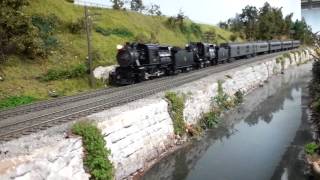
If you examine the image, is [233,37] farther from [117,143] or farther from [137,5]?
[117,143]

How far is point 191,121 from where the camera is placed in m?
22.3

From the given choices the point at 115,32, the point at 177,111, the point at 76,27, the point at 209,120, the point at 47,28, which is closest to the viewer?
the point at 177,111

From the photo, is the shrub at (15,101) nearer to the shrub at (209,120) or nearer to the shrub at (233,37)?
the shrub at (209,120)

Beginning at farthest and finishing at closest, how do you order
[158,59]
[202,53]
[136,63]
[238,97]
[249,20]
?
[249,20]
[202,53]
[158,59]
[238,97]
[136,63]

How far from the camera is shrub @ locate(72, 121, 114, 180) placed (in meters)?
13.2

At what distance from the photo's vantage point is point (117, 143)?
15.0m

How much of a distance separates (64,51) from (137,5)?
3215 cm

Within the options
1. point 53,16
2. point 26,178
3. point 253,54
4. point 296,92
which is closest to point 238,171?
point 26,178

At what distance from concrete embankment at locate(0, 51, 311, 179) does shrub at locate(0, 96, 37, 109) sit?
9.37m

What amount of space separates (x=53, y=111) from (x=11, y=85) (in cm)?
1013

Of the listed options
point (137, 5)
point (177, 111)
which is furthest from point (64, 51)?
point (137, 5)

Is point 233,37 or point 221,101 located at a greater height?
point 233,37

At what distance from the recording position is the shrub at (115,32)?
1816 inches

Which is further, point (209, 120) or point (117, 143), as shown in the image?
point (209, 120)
